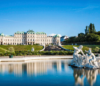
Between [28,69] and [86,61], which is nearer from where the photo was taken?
[28,69]

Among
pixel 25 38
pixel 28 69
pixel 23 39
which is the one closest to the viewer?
pixel 28 69

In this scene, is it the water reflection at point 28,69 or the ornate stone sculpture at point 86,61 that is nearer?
the water reflection at point 28,69

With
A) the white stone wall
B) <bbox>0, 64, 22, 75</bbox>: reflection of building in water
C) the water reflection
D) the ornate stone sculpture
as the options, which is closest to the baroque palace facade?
the white stone wall

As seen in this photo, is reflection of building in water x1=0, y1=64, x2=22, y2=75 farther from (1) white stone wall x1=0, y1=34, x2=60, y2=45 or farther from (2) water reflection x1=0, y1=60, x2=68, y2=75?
(1) white stone wall x1=0, y1=34, x2=60, y2=45

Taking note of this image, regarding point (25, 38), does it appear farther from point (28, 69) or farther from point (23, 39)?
point (28, 69)

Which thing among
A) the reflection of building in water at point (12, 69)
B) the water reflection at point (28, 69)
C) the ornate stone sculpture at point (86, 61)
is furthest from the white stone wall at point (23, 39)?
the ornate stone sculpture at point (86, 61)

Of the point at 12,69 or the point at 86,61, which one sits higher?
the point at 86,61

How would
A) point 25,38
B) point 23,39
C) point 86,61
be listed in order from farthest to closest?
point 23,39 < point 25,38 < point 86,61

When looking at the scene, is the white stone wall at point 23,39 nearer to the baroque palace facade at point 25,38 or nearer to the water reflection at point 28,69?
the baroque palace facade at point 25,38

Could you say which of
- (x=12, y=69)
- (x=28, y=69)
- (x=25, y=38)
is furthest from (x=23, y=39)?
(x=28, y=69)

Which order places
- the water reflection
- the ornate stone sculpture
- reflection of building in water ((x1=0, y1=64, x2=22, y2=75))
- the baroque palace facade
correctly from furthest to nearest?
1. the baroque palace facade
2. the ornate stone sculpture
3. reflection of building in water ((x1=0, y1=64, x2=22, y2=75))
4. the water reflection

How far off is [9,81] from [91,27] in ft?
219

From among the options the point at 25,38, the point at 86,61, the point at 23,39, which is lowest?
the point at 86,61

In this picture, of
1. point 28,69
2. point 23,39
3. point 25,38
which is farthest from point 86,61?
point 23,39
